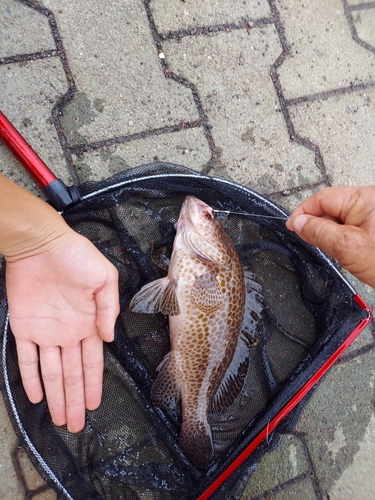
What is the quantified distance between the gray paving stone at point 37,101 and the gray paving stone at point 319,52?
1.69m

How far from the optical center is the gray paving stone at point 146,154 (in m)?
2.98

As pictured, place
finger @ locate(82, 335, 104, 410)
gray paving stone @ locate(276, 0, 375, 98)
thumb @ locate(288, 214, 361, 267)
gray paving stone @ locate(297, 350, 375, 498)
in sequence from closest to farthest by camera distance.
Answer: thumb @ locate(288, 214, 361, 267) → finger @ locate(82, 335, 104, 410) → gray paving stone @ locate(297, 350, 375, 498) → gray paving stone @ locate(276, 0, 375, 98)

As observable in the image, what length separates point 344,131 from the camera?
3566mm

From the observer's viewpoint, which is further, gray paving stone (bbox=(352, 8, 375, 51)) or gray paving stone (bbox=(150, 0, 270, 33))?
gray paving stone (bbox=(352, 8, 375, 51))

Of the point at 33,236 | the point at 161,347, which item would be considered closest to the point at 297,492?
the point at 161,347

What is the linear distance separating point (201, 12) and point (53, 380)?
2.72 m

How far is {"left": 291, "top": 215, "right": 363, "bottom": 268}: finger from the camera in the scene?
2193mm

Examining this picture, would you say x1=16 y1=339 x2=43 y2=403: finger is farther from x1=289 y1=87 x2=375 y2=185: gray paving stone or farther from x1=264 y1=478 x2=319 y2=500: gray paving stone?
x1=289 y1=87 x2=375 y2=185: gray paving stone

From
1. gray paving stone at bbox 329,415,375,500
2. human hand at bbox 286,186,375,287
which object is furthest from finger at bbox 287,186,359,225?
gray paving stone at bbox 329,415,375,500

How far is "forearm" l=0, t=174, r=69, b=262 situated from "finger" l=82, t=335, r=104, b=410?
597 mm

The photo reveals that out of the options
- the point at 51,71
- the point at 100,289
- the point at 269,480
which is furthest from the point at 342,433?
the point at 51,71

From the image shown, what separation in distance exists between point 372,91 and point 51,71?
8.24ft

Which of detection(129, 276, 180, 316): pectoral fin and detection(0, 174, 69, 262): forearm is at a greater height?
detection(0, 174, 69, 262): forearm

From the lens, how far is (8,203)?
89.0 inches
